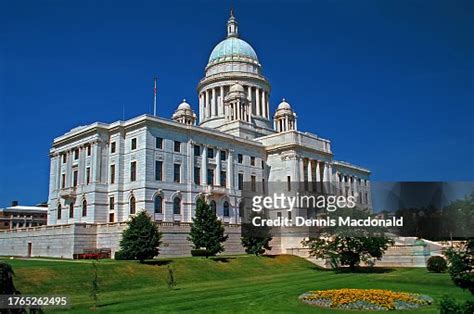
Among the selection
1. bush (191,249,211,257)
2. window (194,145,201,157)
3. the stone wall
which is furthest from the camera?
window (194,145,201,157)

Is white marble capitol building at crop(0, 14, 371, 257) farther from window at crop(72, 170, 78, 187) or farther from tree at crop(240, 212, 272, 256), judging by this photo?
tree at crop(240, 212, 272, 256)

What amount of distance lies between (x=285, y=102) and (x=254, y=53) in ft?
56.2

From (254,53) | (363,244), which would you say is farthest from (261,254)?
(254,53)

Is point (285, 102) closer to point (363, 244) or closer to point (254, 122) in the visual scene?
point (254, 122)

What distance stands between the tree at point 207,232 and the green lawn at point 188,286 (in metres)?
3.48

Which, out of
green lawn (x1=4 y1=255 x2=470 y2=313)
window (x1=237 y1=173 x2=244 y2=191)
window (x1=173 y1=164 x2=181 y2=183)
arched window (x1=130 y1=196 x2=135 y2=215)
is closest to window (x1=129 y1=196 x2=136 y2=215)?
arched window (x1=130 y1=196 x2=135 y2=215)

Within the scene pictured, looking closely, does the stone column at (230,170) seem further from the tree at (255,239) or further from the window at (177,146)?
the tree at (255,239)

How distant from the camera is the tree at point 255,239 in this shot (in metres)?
54.9

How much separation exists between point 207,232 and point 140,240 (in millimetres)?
9580

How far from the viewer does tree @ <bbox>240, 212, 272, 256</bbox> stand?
54875 millimetres

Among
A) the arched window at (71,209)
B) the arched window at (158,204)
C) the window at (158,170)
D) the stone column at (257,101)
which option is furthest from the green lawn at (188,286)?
the stone column at (257,101)

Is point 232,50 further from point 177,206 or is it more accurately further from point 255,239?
point 255,239

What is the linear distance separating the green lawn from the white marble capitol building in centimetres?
1273

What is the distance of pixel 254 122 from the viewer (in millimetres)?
92125
